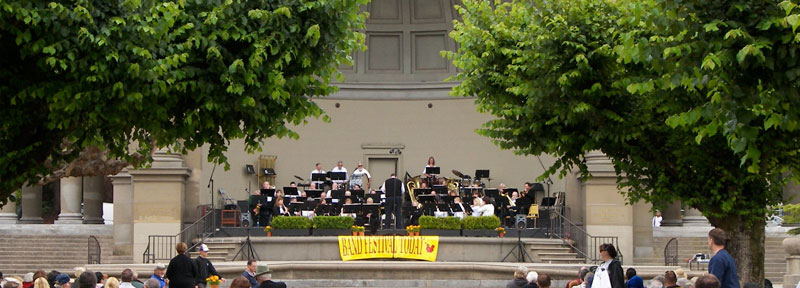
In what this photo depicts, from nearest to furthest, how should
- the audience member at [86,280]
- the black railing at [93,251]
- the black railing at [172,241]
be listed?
the audience member at [86,280] < the black railing at [172,241] < the black railing at [93,251]

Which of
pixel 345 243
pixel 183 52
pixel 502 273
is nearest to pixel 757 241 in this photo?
pixel 502 273

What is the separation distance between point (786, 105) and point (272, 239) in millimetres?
19631

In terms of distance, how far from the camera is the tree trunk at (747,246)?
17.6m

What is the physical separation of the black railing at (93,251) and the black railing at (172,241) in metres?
1.51

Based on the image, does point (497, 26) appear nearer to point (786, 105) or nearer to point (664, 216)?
point (786, 105)

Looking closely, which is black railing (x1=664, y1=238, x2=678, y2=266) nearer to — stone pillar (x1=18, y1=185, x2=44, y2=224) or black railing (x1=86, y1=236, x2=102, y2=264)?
black railing (x1=86, y1=236, x2=102, y2=264)

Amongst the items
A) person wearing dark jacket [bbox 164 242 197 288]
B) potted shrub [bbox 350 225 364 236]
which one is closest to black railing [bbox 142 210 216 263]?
potted shrub [bbox 350 225 364 236]

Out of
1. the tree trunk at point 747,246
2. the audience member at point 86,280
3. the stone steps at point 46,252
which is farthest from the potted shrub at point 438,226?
the audience member at point 86,280

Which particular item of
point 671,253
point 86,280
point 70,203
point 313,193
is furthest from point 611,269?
point 70,203

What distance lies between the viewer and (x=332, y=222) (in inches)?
1131

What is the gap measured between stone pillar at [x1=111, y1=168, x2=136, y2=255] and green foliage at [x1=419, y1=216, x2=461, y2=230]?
848 cm

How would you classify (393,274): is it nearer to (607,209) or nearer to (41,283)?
(607,209)

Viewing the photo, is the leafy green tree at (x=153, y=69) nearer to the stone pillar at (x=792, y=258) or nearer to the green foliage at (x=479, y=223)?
the stone pillar at (x=792, y=258)

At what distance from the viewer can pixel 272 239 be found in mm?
28297
